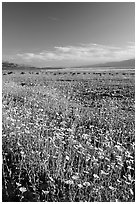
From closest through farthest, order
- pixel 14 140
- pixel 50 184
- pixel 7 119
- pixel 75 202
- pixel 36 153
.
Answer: pixel 75 202
pixel 50 184
pixel 36 153
pixel 14 140
pixel 7 119

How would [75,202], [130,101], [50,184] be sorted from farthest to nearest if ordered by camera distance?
[130,101] < [50,184] < [75,202]

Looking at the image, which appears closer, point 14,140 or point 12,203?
point 12,203

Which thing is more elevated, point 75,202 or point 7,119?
point 7,119

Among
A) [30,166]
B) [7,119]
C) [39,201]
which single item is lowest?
[39,201]

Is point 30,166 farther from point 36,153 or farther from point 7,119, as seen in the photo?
point 7,119

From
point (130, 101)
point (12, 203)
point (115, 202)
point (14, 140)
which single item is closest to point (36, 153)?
point (14, 140)

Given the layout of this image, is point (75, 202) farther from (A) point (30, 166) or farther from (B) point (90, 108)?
(B) point (90, 108)

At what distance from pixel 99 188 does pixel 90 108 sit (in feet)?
22.5

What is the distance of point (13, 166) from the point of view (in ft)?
16.9

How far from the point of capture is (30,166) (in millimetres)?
4816

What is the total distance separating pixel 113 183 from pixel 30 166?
1.54 m

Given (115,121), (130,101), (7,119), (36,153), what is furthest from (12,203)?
(130,101)

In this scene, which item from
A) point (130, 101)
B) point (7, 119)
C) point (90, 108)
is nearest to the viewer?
point (7, 119)

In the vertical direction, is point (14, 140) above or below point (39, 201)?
above
